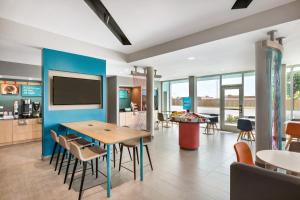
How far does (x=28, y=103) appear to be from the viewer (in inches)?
221

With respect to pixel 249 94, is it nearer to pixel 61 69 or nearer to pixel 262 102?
pixel 262 102

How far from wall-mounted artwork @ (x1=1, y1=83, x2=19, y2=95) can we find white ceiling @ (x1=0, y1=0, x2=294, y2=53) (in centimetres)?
343

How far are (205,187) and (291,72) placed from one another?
602 centimetres

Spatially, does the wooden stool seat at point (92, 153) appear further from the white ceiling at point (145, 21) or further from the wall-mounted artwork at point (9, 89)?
the wall-mounted artwork at point (9, 89)

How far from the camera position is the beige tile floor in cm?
240

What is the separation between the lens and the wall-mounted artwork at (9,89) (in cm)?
534

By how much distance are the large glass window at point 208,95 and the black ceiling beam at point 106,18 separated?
5401 millimetres

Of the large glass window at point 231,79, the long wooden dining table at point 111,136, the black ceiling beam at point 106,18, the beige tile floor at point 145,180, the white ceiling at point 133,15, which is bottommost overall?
the beige tile floor at point 145,180

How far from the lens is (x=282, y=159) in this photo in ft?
6.36

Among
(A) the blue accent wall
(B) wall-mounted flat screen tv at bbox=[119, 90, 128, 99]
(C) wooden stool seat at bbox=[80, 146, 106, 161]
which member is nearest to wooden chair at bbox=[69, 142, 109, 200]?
(C) wooden stool seat at bbox=[80, 146, 106, 161]

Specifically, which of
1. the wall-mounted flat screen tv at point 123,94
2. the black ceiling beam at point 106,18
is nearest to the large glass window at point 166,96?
the wall-mounted flat screen tv at point 123,94

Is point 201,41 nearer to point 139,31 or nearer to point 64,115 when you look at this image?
point 139,31

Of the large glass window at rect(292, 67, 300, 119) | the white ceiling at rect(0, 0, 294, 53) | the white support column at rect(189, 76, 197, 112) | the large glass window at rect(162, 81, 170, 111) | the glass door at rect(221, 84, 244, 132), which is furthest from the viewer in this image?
the large glass window at rect(162, 81, 170, 111)

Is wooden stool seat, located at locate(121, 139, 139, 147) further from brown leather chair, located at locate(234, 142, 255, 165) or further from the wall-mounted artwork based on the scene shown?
the wall-mounted artwork
